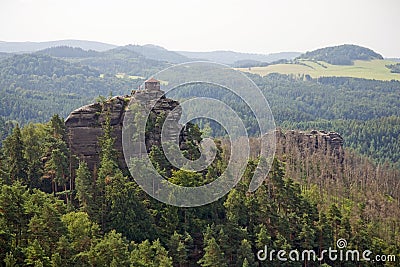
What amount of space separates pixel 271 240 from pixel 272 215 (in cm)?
216

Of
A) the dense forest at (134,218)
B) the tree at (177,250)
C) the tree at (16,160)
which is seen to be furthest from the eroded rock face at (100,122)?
the tree at (177,250)

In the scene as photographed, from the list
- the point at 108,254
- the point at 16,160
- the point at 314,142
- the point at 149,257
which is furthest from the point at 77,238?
the point at 314,142

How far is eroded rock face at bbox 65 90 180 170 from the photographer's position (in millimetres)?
45375

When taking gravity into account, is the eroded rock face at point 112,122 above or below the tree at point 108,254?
above

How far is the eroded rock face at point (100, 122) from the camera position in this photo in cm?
4538

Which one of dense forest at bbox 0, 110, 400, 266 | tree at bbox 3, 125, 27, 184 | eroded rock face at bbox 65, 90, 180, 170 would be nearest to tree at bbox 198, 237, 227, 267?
dense forest at bbox 0, 110, 400, 266

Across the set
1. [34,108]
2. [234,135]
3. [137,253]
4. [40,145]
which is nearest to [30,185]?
[40,145]

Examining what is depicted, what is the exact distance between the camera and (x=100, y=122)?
4684 cm

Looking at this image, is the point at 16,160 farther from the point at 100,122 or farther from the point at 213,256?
the point at 213,256

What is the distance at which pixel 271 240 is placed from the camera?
3972 centimetres

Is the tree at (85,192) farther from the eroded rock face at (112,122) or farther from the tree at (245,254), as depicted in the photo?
the tree at (245,254)

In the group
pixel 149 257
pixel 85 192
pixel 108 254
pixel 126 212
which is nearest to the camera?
pixel 108 254

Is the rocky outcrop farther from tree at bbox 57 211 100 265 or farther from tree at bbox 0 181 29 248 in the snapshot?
tree at bbox 0 181 29 248

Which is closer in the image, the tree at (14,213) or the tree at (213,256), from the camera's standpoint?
the tree at (14,213)
